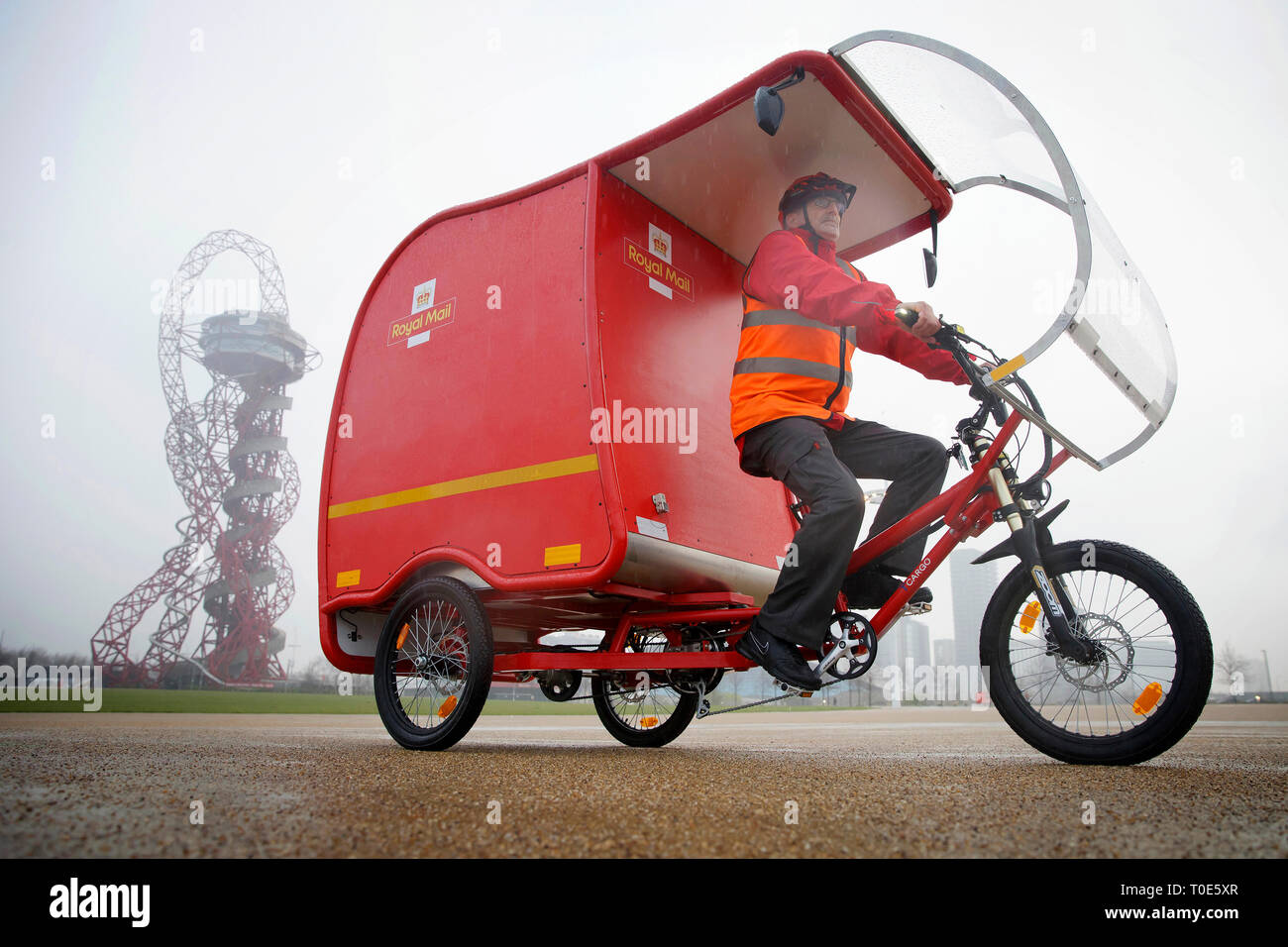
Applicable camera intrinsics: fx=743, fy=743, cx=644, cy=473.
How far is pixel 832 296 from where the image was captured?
295 cm

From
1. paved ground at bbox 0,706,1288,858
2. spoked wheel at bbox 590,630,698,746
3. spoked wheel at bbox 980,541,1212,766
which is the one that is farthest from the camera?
spoked wheel at bbox 590,630,698,746

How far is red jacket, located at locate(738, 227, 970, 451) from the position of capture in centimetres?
292

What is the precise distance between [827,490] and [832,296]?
771 mm

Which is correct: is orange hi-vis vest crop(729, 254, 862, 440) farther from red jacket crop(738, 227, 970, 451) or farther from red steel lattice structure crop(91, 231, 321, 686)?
red steel lattice structure crop(91, 231, 321, 686)

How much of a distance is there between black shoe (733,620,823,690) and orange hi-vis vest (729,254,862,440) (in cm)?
89

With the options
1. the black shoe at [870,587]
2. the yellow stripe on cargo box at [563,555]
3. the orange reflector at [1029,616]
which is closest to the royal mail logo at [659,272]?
the yellow stripe on cargo box at [563,555]

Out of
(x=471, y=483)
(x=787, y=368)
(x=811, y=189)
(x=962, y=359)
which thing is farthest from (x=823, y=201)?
(x=471, y=483)

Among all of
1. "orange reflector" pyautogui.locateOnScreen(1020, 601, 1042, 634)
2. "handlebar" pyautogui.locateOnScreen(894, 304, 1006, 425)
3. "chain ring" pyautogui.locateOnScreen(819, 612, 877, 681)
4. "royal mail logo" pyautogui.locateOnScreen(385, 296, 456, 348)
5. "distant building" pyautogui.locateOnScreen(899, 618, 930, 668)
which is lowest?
"distant building" pyautogui.locateOnScreen(899, 618, 930, 668)

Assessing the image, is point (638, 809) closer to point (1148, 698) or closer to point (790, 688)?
point (790, 688)

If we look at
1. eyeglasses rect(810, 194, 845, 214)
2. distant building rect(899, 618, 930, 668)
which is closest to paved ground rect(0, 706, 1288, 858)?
eyeglasses rect(810, 194, 845, 214)

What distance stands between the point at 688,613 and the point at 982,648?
124 centimetres

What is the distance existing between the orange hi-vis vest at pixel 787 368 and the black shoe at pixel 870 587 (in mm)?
Result: 732

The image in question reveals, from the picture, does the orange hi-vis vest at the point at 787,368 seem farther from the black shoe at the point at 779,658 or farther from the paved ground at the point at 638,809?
the paved ground at the point at 638,809

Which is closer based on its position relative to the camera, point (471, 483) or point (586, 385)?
point (586, 385)
